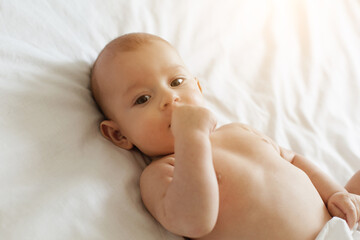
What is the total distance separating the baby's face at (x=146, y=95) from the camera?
94 cm

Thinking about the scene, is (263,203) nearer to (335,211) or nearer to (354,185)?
(335,211)

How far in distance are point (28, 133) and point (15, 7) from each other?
1.19 feet

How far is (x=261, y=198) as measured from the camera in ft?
2.88

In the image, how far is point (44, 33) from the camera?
1026 millimetres

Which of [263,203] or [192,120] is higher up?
[192,120]

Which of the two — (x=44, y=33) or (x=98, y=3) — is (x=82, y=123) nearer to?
(x=44, y=33)

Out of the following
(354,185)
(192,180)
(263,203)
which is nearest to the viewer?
(192,180)

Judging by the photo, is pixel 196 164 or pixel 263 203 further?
pixel 263 203

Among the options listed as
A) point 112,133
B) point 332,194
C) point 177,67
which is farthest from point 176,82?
point 332,194

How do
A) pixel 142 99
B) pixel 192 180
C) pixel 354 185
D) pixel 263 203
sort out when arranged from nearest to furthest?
pixel 192 180
pixel 263 203
pixel 142 99
pixel 354 185

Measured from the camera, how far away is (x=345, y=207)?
3.09ft

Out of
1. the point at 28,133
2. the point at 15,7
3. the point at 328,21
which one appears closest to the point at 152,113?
the point at 28,133

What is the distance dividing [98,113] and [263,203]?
0.47m

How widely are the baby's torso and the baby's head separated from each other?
0.15 m
